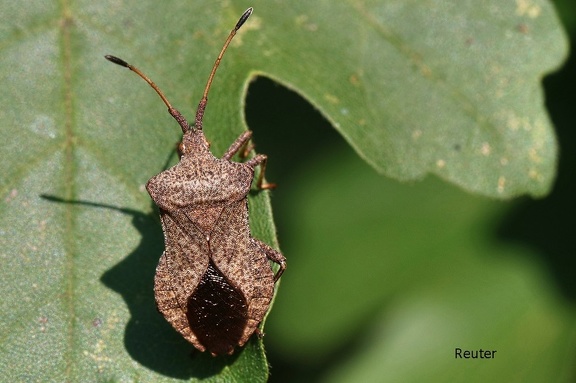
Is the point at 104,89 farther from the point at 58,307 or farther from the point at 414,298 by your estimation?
the point at 414,298

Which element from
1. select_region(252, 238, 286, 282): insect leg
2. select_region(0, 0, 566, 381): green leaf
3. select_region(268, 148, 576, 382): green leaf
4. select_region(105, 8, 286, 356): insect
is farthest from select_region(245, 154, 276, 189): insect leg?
select_region(268, 148, 576, 382): green leaf

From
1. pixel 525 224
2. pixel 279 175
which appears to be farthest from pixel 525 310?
pixel 279 175

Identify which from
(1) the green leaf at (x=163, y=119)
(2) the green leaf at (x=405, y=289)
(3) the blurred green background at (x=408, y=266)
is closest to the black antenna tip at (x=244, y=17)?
(1) the green leaf at (x=163, y=119)

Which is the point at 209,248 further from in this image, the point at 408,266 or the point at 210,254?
the point at 408,266

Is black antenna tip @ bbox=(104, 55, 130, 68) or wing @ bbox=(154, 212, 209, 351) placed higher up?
black antenna tip @ bbox=(104, 55, 130, 68)

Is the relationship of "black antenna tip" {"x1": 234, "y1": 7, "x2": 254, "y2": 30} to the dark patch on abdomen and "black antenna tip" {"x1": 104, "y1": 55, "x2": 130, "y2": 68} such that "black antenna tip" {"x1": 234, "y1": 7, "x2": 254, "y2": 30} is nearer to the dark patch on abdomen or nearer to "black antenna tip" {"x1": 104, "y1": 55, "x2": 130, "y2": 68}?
"black antenna tip" {"x1": 104, "y1": 55, "x2": 130, "y2": 68}

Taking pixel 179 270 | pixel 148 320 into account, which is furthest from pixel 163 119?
pixel 148 320

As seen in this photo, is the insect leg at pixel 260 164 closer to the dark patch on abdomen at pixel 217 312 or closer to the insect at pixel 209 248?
the insect at pixel 209 248
